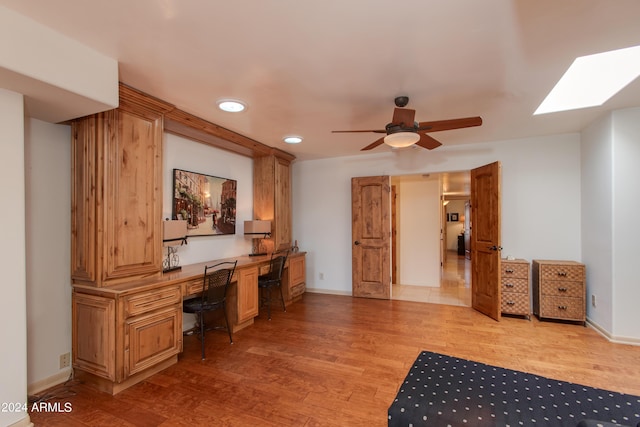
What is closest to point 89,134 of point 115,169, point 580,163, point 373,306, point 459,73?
point 115,169

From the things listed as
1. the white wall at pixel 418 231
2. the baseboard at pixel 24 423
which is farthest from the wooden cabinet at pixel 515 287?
the baseboard at pixel 24 423

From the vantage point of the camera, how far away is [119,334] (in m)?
2.33

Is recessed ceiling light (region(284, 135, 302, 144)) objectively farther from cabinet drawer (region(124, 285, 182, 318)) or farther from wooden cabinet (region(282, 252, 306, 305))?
cabinet drawer (region(124, 285, 182, 318))

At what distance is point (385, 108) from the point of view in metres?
3.11

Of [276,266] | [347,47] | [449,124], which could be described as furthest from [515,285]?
[347,47]

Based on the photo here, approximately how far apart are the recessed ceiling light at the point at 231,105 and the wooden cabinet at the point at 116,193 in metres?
0.55

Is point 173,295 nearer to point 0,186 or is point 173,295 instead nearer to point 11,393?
point 11,393

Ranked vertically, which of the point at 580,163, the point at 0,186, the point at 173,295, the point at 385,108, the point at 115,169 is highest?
the point at 385,108

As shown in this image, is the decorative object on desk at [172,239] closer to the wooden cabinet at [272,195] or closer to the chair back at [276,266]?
the chair back at [276,266]

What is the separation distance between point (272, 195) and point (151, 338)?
2.76 meters

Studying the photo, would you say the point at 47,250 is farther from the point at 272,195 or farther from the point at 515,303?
the point at 515,303

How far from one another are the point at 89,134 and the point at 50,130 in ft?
1.27

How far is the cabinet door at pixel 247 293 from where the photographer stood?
3.64m

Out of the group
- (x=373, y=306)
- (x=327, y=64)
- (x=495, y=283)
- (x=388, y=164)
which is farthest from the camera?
(x=388, y=164)
